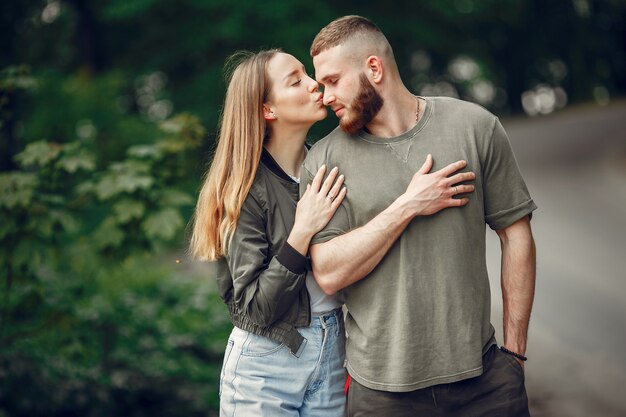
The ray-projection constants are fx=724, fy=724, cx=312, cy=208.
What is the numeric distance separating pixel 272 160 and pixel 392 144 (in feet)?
1.78

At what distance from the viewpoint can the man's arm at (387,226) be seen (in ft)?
8.45

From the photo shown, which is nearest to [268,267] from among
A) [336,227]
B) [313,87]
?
[336,227]

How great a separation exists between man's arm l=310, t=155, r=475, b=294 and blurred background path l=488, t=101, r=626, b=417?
9.71 feet

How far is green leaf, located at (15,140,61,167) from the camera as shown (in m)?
4.26

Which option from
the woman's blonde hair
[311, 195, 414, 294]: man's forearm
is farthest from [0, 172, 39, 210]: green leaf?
[311, 195, 414, 294]: man's forearm

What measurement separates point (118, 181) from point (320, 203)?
6.71 ft

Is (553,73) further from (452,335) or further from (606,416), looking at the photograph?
(452,335)

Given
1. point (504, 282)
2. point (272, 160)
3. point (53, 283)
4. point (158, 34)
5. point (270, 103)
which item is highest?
point (158, 34)

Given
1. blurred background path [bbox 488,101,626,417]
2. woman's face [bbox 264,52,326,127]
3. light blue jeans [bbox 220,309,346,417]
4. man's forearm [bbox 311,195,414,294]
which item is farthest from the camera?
blurred background path [bbox 488,101,626,417]

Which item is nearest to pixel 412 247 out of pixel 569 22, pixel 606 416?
pixel 606 416

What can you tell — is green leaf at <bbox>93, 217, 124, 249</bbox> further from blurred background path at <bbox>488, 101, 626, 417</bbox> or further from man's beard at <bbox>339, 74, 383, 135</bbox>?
blurred background path at <bbox>488, 101, 626, 417</bbox>

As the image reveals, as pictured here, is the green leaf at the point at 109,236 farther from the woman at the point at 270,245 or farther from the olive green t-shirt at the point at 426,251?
the olive green t-shirt at the point at 426,251

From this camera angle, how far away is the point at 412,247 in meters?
2.65

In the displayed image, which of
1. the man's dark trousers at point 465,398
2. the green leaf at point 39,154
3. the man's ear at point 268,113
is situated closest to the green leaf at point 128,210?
the green leaf at point 39,154
